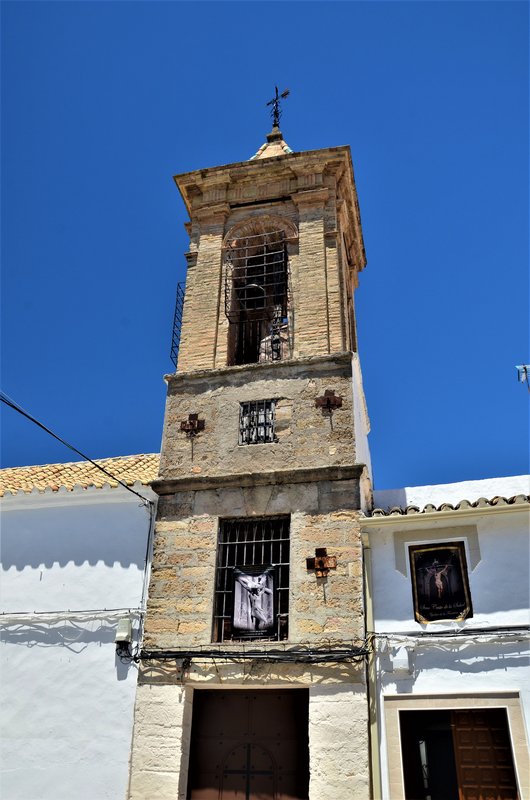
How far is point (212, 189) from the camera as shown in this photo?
12852mm

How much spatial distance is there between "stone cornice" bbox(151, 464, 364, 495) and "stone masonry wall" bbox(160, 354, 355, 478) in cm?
13

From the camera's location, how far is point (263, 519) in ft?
31.8

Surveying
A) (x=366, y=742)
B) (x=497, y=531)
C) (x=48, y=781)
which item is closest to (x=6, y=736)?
(x=48, y=781)

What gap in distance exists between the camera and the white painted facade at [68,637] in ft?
29.1

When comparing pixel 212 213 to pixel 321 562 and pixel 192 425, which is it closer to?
pixel 192 425

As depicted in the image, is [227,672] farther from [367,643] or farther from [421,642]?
[421,642]

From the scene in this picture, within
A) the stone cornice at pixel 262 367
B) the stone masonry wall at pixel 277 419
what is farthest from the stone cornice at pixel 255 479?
the stone cornice at pixel 262 367

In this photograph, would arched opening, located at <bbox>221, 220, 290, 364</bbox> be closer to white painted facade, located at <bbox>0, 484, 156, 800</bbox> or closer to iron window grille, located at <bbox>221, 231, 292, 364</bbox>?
iron window grille, located at <bbox>221, 231, 292, 364</bbox>

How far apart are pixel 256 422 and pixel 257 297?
7.75ft

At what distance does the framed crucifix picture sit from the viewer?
28.3ft

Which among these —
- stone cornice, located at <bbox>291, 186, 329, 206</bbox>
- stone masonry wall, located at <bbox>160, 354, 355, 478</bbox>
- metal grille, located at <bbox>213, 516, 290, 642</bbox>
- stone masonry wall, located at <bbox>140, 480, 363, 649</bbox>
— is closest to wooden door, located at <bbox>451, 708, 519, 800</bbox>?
stone masonry wall, located at <bbox>140, 480, 363, 649</bbox>

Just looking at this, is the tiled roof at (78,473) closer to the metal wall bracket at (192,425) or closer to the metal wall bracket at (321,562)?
the metal wall bracket at (192,425)

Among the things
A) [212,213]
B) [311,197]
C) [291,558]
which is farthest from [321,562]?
[212,213]

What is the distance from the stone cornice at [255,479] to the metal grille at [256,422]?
60 centimetres
